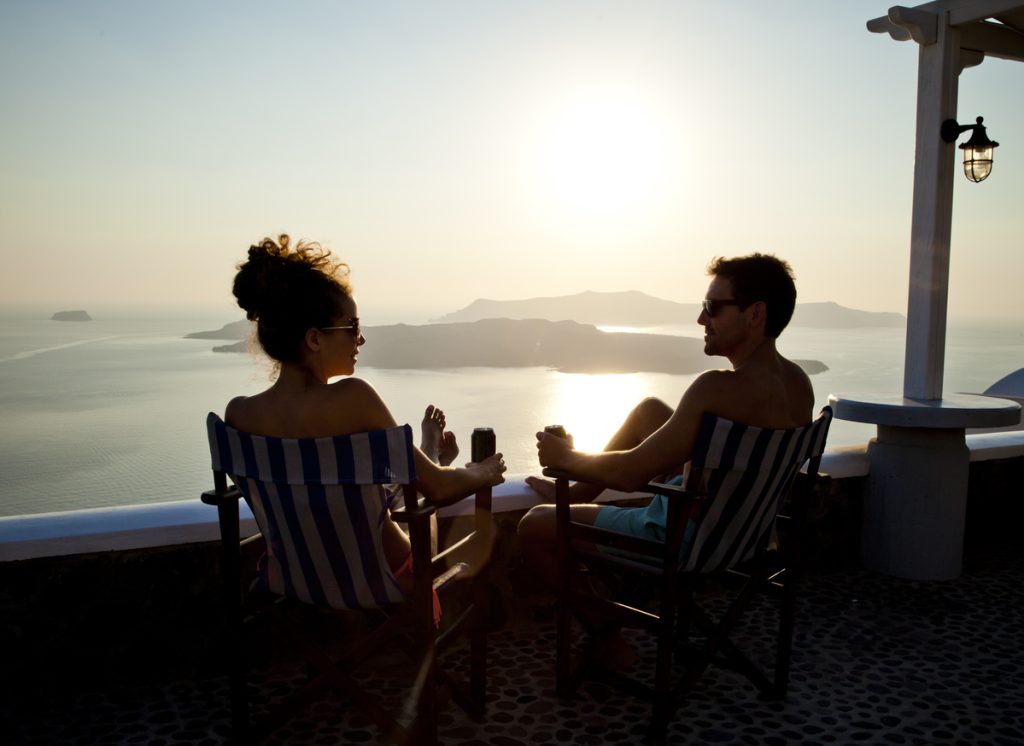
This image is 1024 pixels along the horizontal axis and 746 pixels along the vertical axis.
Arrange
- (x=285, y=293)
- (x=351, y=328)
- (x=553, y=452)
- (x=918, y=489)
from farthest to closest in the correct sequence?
(x=918, y=489)
(x=553, y=452)
(x=351, y=328)
(x=285, y=293)

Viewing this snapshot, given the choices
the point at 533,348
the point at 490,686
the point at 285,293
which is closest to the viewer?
the point at 285,293

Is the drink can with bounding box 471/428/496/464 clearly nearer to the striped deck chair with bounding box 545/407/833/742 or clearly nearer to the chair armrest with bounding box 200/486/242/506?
the striped deck chair with bounding box 545/407/833/742

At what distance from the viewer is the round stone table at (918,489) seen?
3678 millimetres

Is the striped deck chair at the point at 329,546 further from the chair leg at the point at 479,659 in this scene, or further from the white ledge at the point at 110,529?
the white ledge at the point at 110,529

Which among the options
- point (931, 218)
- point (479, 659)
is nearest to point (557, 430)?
point (479, 659)

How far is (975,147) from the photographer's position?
3887 mm

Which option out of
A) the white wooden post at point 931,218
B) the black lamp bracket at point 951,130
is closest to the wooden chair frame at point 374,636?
the white wooden post at point 931,218

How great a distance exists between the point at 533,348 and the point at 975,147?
22.6 m

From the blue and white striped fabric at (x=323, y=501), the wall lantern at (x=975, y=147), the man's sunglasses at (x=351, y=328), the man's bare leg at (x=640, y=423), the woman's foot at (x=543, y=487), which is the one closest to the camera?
the blue and white striped fabric at (x=323, y=501)

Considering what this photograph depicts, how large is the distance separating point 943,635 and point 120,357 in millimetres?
47771

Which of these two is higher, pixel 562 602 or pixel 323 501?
pixel 323 501

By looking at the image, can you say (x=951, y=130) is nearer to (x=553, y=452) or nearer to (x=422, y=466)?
(x=553, y=452)

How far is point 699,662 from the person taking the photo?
2.26 meters

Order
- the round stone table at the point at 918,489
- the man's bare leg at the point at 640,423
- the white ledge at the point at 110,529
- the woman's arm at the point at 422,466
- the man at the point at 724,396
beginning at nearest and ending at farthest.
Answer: the woman's arm at the point at 422,466 → the man at the point at 724,396 → the white ledge at the point at 110,529 → the man's bare leg at the point at 640,423 → the round stone table at the point at 918,489
